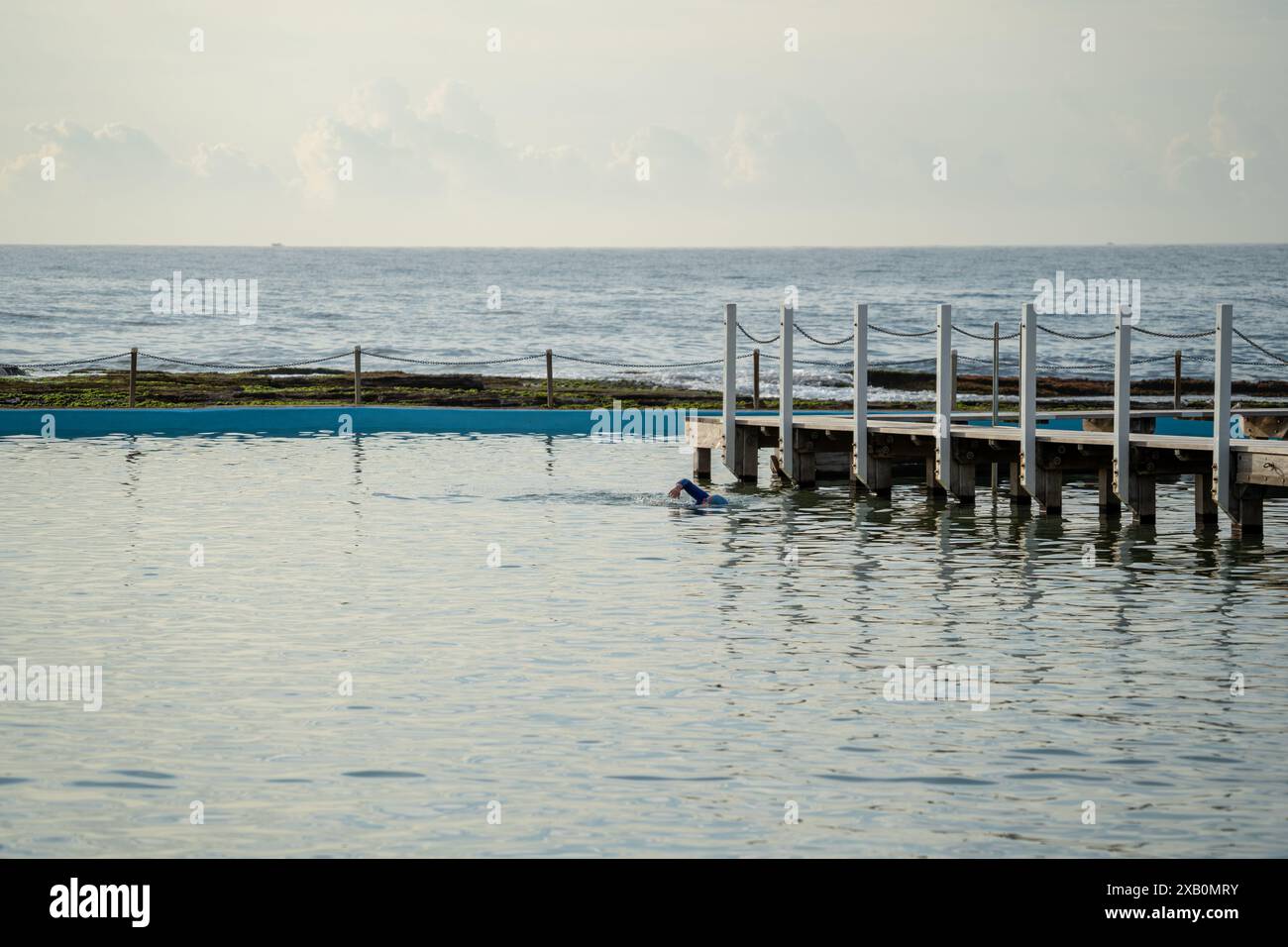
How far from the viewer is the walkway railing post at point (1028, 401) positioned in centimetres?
1938

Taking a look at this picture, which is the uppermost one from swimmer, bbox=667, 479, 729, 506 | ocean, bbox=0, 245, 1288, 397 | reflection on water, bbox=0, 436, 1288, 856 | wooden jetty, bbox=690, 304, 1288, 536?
ocean, bbox=0, 245, 1288, 397

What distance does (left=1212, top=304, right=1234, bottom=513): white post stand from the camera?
17.5 m

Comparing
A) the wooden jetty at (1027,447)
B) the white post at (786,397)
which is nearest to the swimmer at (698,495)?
the wooden jetty at (1027,447)

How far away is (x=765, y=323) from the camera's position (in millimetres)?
88062

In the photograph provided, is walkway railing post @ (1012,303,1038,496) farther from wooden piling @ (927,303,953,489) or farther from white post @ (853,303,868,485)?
white post @ (853,303,868,485)

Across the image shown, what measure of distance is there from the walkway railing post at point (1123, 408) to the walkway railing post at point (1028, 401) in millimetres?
974

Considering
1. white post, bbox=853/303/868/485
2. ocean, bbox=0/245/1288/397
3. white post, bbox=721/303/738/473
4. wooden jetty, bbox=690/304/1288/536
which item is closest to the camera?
wooden jetty, bbox=690/304/1288/536

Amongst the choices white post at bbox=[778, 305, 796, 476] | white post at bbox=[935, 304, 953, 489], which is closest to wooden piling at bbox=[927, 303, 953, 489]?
white post at bbox=[935, 304, 953, 489]

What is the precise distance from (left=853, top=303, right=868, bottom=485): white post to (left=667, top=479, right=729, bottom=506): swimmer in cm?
203

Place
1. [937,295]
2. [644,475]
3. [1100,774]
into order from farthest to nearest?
[937,295], [644,475], [1100,774]
